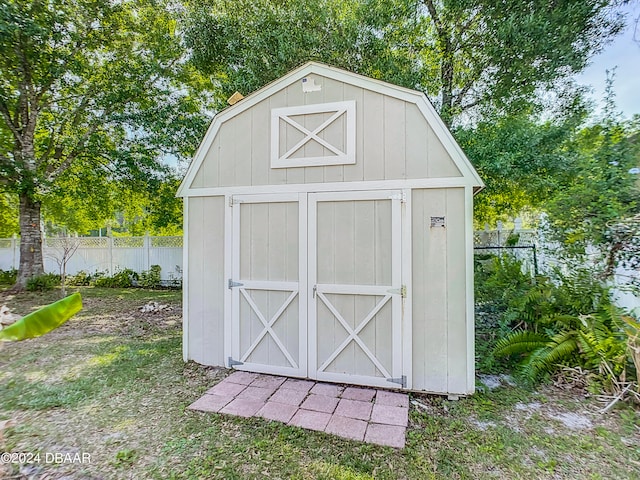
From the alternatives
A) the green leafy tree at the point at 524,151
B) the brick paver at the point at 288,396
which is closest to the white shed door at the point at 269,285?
the brick paver at the point at 288,396

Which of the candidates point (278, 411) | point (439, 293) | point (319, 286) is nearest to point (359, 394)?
point (278, 411)

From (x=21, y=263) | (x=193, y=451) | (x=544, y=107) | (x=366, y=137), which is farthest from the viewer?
(x=21, y=263)

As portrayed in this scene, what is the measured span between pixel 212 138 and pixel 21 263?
30.7 feet

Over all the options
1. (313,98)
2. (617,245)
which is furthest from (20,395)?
(617,245)

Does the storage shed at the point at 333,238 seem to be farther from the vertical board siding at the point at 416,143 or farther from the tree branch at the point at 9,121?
the tree branch at the point at 9,121

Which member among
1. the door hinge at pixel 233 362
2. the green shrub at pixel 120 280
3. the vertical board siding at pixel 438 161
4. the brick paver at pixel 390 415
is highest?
the vertical board siding at pixel 438 161

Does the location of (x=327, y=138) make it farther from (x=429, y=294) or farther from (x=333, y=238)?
(x=429, y=294)

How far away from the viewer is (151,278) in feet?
34.0

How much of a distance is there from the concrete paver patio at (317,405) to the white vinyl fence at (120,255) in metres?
7.81

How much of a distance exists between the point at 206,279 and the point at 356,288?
2.05m

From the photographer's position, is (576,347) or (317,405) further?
(576,347)

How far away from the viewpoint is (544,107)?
7.30 m

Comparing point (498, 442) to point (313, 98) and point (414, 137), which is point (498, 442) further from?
point (313, 98)

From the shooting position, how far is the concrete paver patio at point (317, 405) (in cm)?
278
